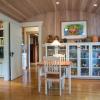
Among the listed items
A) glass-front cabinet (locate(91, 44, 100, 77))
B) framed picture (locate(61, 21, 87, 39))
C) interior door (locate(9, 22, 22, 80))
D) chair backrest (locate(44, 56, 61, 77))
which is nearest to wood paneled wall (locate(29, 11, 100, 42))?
framed picture (locate(61, 21, 87, 39))

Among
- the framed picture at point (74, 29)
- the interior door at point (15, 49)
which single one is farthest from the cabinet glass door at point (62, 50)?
the interior door at point (15, 49)

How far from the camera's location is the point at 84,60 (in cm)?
773

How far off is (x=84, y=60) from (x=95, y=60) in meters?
0.42

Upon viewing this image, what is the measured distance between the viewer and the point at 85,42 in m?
7.60

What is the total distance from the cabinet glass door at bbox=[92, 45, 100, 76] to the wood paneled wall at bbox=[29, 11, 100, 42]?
694mm

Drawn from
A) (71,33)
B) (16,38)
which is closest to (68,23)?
(71,33)

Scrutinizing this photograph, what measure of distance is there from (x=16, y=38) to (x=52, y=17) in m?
1.73

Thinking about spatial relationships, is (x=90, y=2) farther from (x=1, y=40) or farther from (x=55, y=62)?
(x=1, y=40)

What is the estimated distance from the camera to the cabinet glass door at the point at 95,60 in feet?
25.0

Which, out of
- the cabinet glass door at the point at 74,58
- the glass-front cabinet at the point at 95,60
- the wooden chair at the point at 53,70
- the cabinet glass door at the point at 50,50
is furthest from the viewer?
the cabinet glass door at the point at 50,50

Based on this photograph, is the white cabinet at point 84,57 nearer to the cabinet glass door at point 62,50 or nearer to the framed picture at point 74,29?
the cabinet glass door at point 62,50

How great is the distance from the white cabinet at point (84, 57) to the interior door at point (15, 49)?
1278mm

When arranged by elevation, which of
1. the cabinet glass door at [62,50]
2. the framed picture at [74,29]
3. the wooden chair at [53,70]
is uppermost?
the framed picture at [74,29]

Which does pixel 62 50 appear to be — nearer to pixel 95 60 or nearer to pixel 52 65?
pixel 95 60
